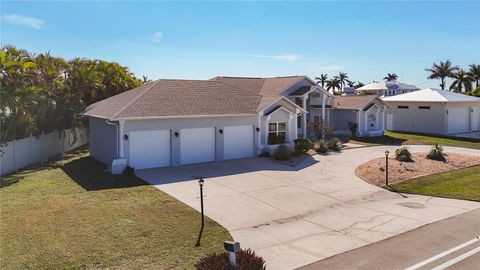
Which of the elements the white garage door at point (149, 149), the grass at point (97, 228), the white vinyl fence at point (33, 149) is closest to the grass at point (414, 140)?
the white garage door at point (149, 149)

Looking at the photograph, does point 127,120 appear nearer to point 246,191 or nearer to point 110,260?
point 246,191

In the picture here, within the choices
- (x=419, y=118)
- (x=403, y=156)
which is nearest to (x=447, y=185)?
(x=403, y=156)

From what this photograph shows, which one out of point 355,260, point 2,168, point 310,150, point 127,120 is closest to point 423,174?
point 310,150

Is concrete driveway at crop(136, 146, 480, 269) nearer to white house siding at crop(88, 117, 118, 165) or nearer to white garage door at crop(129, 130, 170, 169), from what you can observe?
white garage door at crop(129, 130, 170, 169)

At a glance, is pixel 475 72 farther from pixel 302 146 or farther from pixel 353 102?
pixel 302 146

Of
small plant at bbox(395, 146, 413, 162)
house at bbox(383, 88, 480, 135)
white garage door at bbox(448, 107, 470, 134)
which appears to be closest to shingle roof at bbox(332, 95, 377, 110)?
house at bbox(383, 88, 480, 135)

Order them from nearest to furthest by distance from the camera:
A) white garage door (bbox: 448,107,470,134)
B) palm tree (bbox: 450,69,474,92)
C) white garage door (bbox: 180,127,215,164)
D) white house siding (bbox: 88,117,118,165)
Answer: white house siding (bbox: 88,117,118,165) < white garage door (bbox: 180,127,215,164) < white garage door (bbox: 448,107,470,134) < palm tree (bbox: 450,69,474,92)

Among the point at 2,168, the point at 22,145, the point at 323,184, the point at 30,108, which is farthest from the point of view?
the point at 30,108
